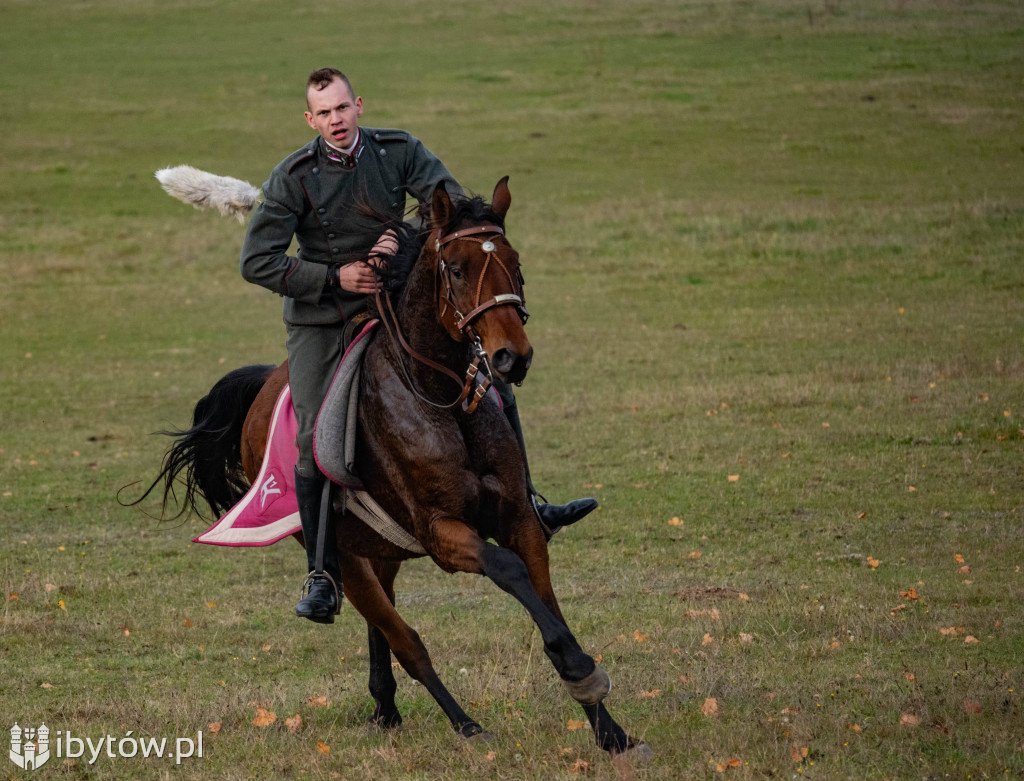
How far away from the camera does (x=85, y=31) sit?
57.0 m

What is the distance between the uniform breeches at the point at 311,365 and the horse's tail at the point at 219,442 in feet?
4.69

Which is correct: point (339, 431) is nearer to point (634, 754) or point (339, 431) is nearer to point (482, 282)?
point (482, 282)

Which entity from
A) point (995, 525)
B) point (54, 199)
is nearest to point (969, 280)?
point (995, 525)

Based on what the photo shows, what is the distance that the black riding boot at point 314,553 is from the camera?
6164mm

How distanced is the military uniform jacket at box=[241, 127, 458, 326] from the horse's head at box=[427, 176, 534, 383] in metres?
0.77

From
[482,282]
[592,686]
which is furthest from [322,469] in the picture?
[592,686]

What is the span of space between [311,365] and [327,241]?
2.18 ft

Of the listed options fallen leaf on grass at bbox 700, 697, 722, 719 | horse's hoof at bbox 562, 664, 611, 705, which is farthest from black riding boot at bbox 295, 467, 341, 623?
fallen leaf on grass at bbox 700, 697, 722, 719

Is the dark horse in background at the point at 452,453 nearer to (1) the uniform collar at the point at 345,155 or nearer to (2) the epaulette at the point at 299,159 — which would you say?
(1) the uniform collar at the point at 345,155

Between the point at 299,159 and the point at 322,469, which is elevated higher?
the point at 299,159

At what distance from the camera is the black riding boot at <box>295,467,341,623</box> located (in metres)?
6.16

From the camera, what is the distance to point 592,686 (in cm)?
518

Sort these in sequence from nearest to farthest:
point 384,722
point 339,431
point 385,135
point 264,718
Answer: point 339,431 < point 264,718 < point 385,135 < point 384,722

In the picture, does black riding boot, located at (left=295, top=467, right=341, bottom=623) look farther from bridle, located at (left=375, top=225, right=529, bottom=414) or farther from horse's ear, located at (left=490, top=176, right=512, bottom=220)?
horse's ear, located at (left=490, top=176, right=512, bottom=220)
